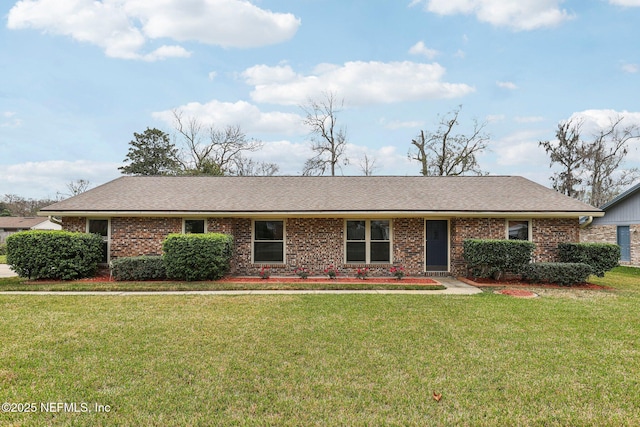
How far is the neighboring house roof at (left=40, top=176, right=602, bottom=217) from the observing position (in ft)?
38.6

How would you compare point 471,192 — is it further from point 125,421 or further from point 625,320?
point 125,421

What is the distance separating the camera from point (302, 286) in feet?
32.9

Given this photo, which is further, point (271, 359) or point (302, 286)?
point (302, 286)

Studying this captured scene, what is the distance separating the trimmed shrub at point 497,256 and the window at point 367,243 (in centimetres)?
264

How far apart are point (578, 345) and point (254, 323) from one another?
Answer: 4.92m

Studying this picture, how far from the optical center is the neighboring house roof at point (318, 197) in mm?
11773

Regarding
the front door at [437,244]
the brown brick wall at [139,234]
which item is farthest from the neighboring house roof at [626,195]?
the brown brick wall at [139,234]

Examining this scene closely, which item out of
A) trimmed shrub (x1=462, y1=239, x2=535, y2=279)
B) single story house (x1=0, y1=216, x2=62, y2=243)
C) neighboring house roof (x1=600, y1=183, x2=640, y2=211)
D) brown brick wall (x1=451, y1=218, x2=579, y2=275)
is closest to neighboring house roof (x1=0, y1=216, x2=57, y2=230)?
single story house (x1=0, y1=216, x2=62, y2=243)

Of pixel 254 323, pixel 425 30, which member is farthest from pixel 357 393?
pixel 425 30

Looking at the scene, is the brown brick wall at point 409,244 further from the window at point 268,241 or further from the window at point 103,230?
the window at point 103,230

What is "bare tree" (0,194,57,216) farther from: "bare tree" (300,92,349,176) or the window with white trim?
the window with white trim

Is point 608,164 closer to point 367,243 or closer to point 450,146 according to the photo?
point 450,146

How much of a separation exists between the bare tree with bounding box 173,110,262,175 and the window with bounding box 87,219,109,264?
20.1 metres

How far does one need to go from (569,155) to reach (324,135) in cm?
2174
